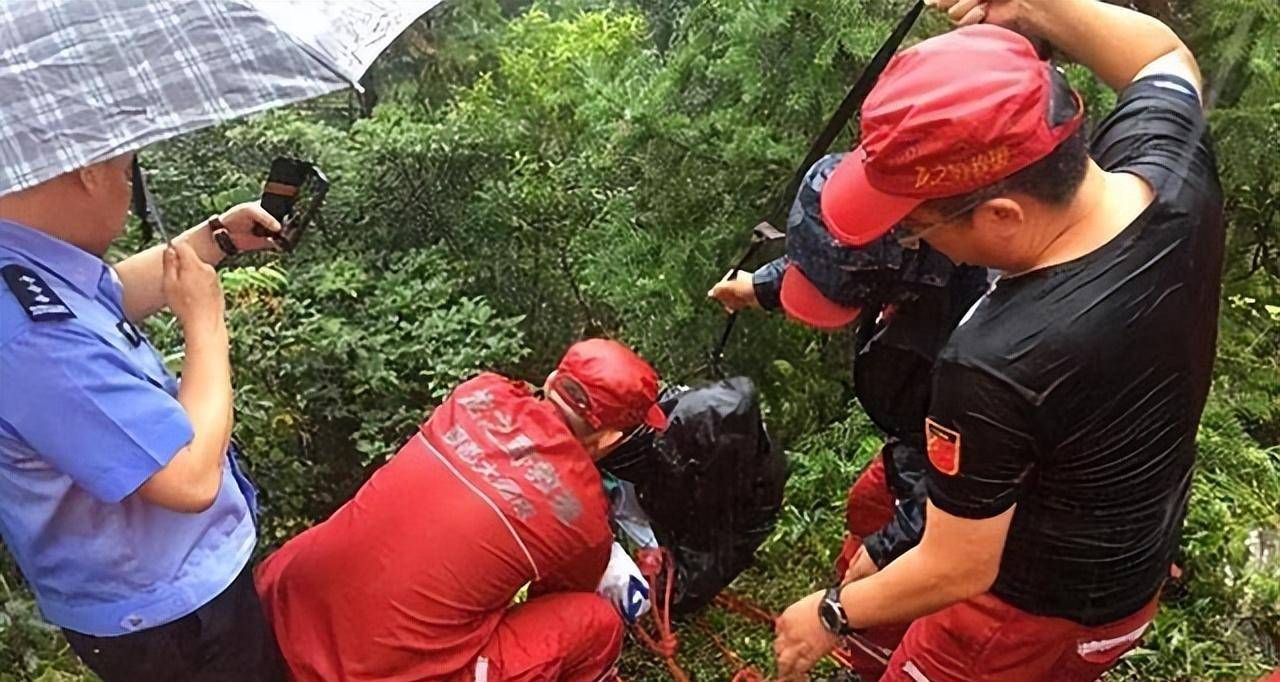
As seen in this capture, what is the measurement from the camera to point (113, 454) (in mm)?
1835

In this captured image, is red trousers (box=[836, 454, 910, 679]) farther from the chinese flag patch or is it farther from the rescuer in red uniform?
the chinese flag patch

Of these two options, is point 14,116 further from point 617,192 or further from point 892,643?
point 617,192

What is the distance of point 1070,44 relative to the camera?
227 cm

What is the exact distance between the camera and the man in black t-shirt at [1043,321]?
169cm

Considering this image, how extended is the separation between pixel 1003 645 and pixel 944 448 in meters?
0.60

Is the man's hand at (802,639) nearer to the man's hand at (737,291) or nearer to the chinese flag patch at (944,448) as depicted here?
the chinese flag patch at (944,448)

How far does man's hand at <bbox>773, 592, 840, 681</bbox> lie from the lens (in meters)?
2.14

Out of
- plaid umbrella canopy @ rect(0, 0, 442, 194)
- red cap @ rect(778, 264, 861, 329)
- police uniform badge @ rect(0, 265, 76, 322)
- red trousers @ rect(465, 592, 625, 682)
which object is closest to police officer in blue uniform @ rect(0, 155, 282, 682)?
police uniform badge @ rect(0, 265, 76, 322)

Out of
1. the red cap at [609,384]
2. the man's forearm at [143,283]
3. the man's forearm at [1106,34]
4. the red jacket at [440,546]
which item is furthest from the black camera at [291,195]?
the man's forearm at [1106,34]

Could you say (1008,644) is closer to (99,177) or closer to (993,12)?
(993,12)

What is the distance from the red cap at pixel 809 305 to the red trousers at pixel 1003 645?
69 centimetres

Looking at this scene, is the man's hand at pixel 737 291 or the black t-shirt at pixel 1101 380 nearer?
the black t-shirt at pixel 1101 380

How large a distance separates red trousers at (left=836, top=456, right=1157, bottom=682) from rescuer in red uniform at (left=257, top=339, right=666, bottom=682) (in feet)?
2.79

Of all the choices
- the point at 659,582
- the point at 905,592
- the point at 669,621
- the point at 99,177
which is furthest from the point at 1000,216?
the point at 669,621
